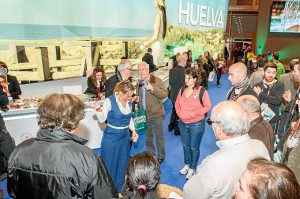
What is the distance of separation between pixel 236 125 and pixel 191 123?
1.78 meters

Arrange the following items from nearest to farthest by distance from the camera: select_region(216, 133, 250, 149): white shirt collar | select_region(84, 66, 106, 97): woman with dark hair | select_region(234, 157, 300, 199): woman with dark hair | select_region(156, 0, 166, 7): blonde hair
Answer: select_region(234, 157, 300, 199): woman with dark hair → select_region(216, 133, 250, 149): white shirt collar → select_region(84, 66, 106, 97): woman with dark hair → select_region(156, 0, 166, 7): blonde hair

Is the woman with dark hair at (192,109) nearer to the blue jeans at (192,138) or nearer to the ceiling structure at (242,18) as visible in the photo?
the blue jeans at (192,138)

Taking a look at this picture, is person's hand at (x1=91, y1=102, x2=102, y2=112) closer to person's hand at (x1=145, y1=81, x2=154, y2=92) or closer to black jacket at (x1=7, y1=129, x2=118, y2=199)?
person's hand at (x1=145, y1=81, x2=154, y2=92)

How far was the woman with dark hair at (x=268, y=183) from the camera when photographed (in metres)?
1.00

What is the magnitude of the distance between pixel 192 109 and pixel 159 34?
7139mm

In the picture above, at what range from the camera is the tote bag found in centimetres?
353

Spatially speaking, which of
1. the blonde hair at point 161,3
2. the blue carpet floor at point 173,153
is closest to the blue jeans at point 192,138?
the blue carpet floor at point 173,153

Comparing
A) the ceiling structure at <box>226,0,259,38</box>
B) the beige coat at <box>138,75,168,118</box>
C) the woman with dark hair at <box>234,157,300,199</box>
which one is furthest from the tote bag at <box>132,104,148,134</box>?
the ceiling structure at <box>226,0,259,38</box>

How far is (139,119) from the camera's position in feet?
11.8

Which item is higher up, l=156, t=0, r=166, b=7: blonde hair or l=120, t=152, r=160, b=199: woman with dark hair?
l=156, t=0, r=166, b=7: blonde hair

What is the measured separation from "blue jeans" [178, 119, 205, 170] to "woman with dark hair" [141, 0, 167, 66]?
20.5ft

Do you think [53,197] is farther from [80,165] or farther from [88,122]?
[88,122]

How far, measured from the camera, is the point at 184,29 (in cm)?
1195

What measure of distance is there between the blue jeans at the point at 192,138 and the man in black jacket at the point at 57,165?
2.05 metres
